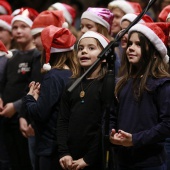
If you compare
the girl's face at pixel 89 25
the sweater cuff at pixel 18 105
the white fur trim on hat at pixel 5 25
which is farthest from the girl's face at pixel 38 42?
the white fur trim on hat at pixel 5 25

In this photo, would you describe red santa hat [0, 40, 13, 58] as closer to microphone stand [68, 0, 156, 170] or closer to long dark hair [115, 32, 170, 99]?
long dark hair [115, 32, 170, 99]

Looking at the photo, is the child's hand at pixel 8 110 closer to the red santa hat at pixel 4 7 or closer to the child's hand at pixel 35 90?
the child's hand at pixel 35 90

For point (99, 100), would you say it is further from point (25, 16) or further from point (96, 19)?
point (25, 16)

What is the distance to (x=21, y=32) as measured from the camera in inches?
197

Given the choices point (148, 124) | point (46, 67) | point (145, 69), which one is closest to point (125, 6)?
point (46, 67)

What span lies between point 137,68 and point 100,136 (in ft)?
1.57

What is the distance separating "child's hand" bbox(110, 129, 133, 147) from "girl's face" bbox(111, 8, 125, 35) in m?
1.91

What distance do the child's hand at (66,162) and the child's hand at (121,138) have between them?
0.37 meters

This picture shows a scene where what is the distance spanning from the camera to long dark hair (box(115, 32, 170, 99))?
3.22 metres

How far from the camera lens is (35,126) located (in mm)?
3916

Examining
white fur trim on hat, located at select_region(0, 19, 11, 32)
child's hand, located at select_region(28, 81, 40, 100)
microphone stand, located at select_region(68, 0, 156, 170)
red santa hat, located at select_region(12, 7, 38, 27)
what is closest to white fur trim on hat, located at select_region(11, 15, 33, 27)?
red santa hat, located at select_region(12, 7, 38, 27)

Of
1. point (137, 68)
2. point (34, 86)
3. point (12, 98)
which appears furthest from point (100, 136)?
Result: point (12, 98)

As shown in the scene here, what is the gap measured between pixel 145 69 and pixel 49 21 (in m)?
1.51

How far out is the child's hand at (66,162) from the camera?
3.42m
